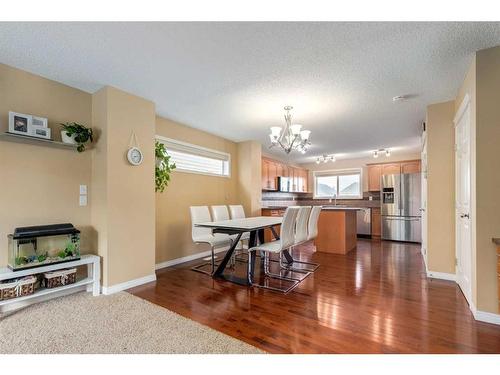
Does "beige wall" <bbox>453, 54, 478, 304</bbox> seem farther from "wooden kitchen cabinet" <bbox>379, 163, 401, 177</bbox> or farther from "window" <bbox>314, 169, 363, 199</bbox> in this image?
"window" <bbox>314, 169, 363, 199</bbox>

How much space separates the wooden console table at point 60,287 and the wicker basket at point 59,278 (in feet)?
0.15

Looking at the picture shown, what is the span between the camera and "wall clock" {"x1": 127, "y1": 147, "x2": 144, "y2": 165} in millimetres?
3031

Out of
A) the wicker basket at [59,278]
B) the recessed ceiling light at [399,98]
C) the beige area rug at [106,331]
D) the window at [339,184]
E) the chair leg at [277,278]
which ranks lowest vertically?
the chair leg at [277,278]

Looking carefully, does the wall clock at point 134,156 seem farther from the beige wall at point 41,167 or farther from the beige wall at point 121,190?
the beige wall at point 41,167

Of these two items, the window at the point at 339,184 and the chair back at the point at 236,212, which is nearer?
the chair back at the point at 236,212

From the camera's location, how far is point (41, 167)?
265 centimetres

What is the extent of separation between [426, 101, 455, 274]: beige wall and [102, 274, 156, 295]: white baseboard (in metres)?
3.74

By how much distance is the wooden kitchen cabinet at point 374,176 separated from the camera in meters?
6.97

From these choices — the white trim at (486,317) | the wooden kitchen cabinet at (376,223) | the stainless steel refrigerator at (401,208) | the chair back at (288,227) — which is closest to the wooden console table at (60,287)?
the chair back at (288,227)

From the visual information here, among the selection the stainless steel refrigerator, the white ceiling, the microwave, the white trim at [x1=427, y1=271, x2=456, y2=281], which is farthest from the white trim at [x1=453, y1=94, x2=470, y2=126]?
the microwave

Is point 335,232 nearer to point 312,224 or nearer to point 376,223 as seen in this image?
point 312,224

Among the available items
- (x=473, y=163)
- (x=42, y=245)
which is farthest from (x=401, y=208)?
(x=42, y=245)

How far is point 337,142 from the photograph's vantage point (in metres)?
5.48
